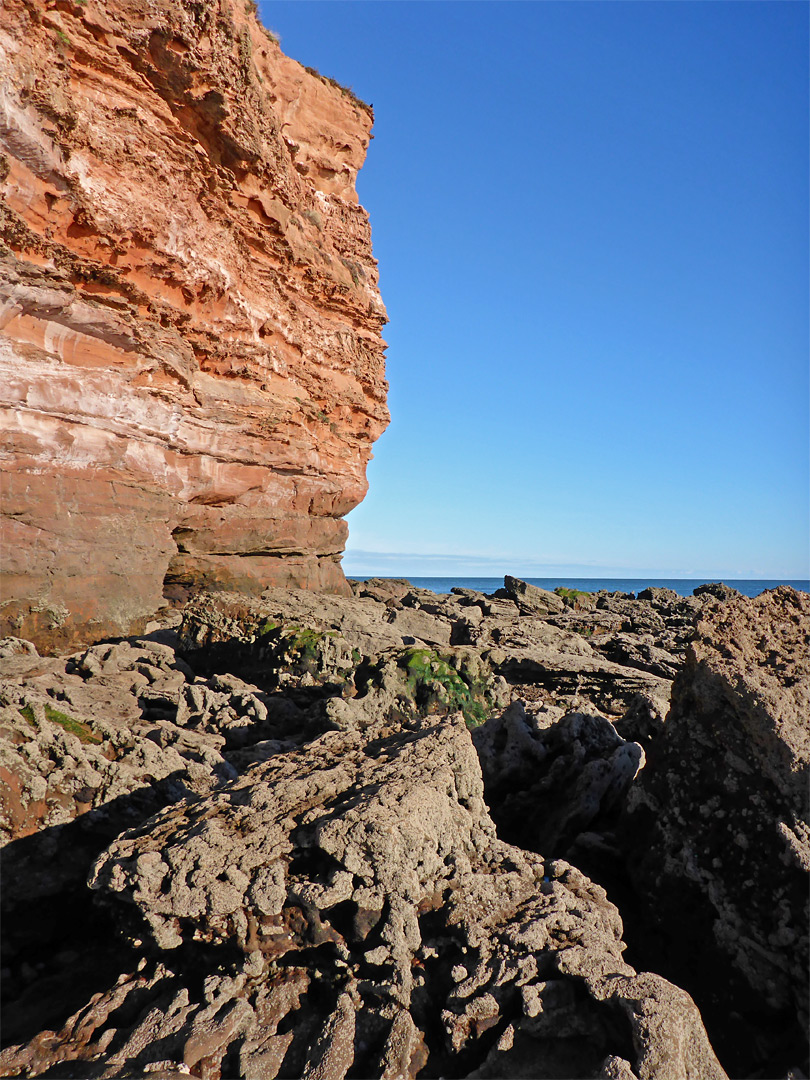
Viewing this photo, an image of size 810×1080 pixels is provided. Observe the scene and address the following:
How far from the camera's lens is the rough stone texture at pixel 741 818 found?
304 centimetres

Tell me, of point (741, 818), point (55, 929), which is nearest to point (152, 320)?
point (55, 929)

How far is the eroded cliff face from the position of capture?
331 inches

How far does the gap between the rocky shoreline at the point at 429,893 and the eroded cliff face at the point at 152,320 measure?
463 cm

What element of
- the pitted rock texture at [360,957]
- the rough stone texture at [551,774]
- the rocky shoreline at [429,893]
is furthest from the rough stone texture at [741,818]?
the pitted rock texture at [360,957]

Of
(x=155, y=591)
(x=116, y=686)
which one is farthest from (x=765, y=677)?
(x=155, y=591)

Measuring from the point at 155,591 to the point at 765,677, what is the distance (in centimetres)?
874

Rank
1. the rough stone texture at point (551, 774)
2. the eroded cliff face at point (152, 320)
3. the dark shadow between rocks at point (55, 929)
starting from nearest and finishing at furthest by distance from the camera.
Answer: the dark shadow between rocks at point (55, 929), the rough stone texture at point (551, 774), the eroded cliff face at point (152, 320)

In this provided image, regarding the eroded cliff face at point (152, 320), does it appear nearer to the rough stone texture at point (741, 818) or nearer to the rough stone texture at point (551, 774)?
the rough stone texture at point (551, 774)

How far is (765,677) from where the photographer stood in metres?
3.65

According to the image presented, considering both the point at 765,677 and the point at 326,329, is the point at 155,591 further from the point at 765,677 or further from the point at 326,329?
the point at 765,677

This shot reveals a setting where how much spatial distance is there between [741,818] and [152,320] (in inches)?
402

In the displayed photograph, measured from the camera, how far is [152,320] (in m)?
10.2

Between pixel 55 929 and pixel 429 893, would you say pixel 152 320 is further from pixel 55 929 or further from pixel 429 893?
pixel 429 893

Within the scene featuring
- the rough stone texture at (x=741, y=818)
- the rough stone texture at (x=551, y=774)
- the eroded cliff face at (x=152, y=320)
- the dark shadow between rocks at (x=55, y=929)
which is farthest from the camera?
the eroded cliff face at (x=152, y=320)
